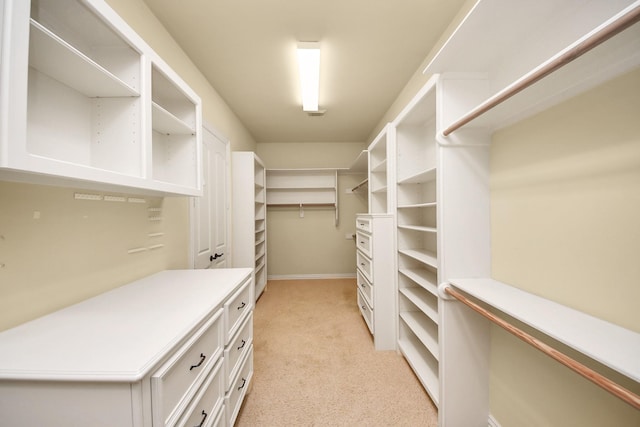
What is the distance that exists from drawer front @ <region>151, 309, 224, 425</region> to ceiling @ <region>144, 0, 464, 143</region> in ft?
6.49

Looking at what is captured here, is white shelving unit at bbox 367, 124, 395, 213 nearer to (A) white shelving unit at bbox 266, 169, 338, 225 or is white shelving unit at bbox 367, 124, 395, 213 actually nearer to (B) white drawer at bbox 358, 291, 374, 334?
(B) white drawer at bbox 358, 291, 374, 334

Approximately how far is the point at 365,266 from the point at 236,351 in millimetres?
1576

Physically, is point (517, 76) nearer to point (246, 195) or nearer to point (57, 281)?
point (57, 281)

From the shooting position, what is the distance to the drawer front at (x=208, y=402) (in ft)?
2.72

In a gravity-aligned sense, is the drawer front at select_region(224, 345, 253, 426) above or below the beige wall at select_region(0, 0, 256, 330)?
below

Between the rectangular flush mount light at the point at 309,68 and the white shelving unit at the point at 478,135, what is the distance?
106 cm

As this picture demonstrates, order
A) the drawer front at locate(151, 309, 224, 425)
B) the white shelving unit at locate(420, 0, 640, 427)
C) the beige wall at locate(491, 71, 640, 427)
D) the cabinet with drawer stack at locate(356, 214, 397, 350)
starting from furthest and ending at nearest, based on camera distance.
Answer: the cabinet with drawer stack at locate(356, 214, 397, 350) < the white shelving unit at locate(420, 0, 640, 427) < the beige wall at locate(491, 71, 640, 427) < the drawer front at locate(151, 309, 224, 425)

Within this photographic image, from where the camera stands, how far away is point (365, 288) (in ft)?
8.23

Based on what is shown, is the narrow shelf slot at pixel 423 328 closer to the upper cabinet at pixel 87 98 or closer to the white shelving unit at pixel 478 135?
the white shelving unit at pixel 478 135

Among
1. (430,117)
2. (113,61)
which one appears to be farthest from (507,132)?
(113,61)

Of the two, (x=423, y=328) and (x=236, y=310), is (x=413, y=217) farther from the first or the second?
(x=236, y=310)

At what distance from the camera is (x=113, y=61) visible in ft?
3.46

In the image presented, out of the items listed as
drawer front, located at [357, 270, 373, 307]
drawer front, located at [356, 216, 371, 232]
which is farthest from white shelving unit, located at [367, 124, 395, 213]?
drawer front, located at [357, 270, 373, 307]

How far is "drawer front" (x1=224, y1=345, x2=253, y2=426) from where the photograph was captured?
116 centimetres
